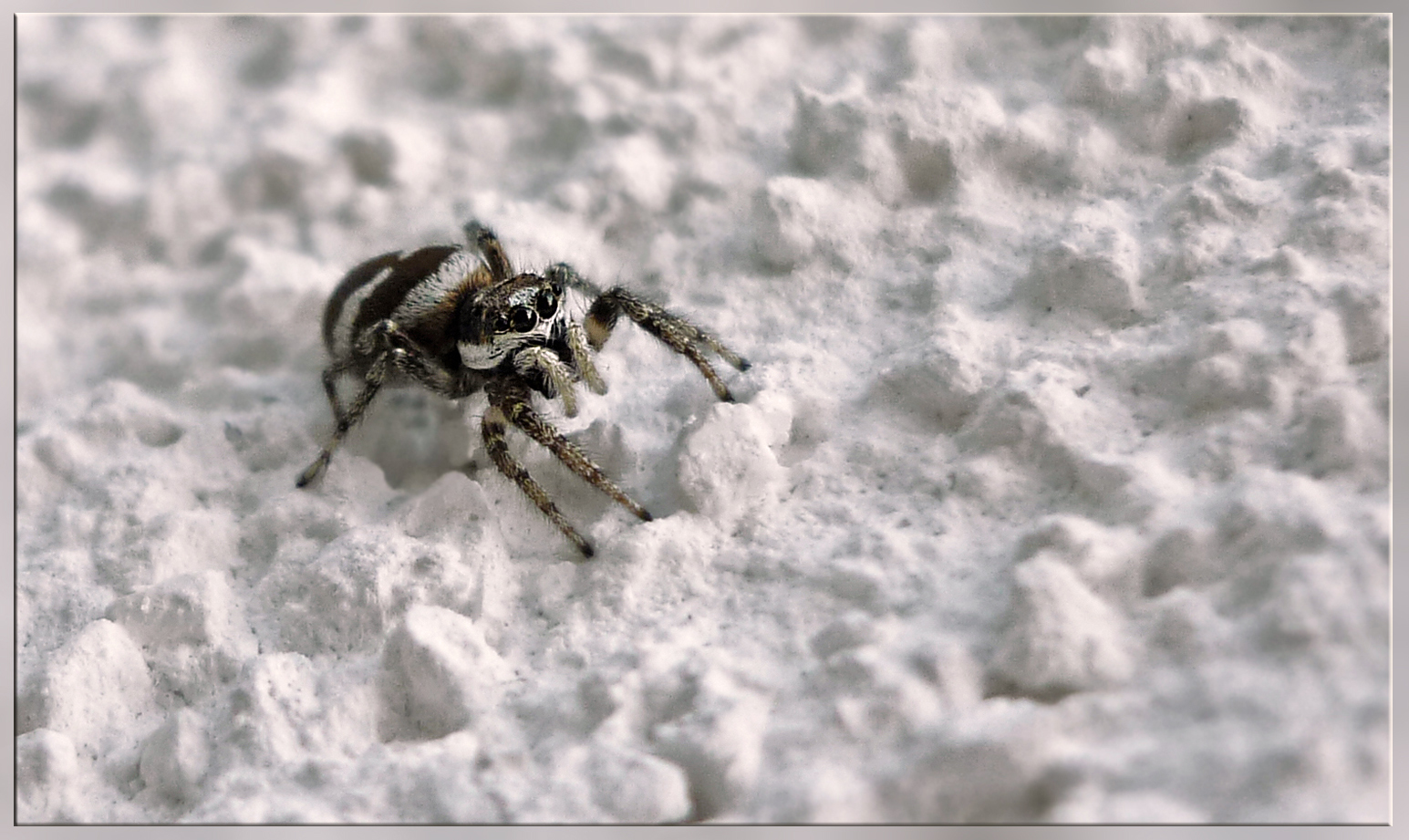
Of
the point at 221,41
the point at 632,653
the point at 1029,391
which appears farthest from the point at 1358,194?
the point at 221,41

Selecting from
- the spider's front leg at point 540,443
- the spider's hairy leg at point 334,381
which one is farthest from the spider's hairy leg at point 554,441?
the spider's hairy leg at point 334,381

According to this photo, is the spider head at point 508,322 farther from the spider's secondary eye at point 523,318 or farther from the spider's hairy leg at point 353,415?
the spider's hairy leg at point 353,415

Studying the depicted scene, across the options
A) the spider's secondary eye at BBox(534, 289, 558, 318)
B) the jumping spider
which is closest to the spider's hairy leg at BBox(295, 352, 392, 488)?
the jumping spider

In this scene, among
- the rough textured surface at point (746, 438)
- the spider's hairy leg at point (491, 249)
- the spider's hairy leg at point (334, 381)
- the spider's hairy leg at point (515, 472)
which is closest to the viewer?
the rough textured surface at point (746, 438)

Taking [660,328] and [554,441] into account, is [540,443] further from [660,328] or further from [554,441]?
[660,328]

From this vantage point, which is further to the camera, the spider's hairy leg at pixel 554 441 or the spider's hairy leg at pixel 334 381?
the spider's hairy leg at pixel 334 381

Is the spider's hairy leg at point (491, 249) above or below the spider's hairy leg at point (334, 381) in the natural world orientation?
above

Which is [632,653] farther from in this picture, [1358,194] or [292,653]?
[1358,194]
